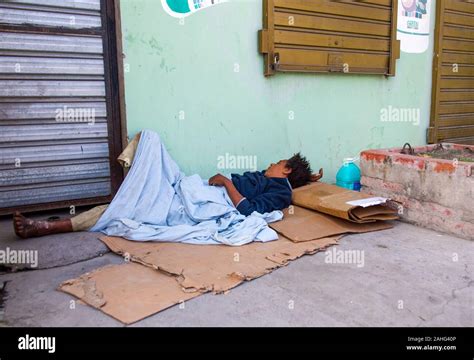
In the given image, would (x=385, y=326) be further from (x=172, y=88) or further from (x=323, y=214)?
(x=172, y=88)

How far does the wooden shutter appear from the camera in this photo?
4684 mm

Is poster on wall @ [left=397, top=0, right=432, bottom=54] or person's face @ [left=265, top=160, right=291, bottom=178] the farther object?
poster on wall @ [left=397, top=0, right=432, bottom=54]

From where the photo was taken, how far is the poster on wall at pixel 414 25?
5.96 m

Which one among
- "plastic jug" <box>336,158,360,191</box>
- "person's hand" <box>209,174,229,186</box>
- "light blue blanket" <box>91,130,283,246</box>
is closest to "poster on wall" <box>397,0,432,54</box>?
"plastic jug" <box>336,158,360,191</box>

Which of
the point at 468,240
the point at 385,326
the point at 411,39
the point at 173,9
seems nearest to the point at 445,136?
the point at 411,39

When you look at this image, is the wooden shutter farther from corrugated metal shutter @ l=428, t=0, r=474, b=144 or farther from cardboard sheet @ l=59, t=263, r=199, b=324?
cardboard sheet @ l=59, t=263, r=199, b=324

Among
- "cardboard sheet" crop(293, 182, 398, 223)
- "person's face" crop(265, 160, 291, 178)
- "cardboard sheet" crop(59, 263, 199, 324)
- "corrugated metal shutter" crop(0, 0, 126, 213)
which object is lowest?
"cardboard sheet" crop(59, 263, 199, 324)

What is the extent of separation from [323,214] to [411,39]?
3602 mm

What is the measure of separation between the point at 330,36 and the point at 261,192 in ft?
7.57

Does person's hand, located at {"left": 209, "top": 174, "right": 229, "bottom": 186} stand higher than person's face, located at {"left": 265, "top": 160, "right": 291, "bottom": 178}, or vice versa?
person's face, located at {"left": 265, "top": 160, "right": 291, "bottom": 178}

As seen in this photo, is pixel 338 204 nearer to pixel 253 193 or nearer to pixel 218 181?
pixel 253 193

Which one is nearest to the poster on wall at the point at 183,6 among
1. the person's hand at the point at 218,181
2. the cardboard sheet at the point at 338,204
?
the person's hand at the point at 218,181

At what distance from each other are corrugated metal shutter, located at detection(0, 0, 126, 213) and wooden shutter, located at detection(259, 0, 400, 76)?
71.0 inches

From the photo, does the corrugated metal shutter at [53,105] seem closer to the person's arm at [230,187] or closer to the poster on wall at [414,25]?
the person's arm at [230,187]
